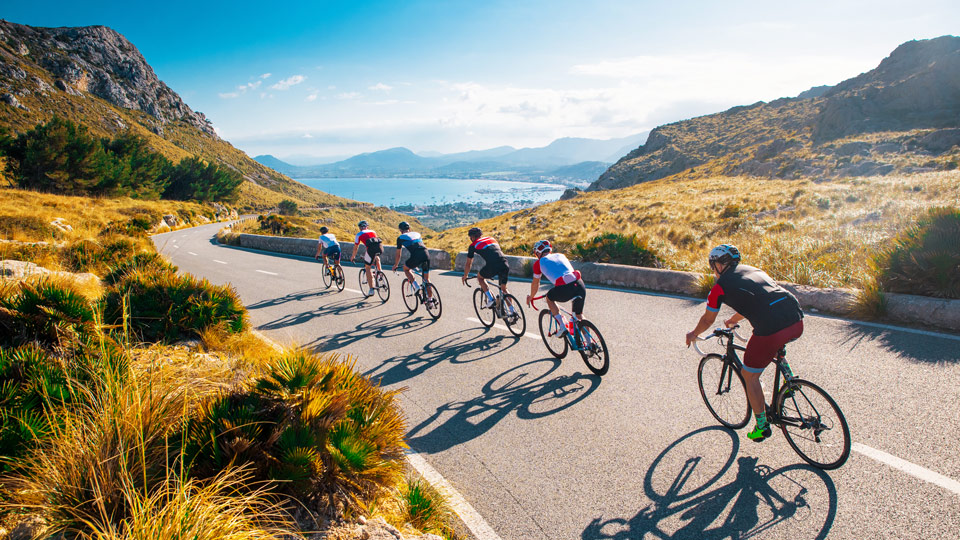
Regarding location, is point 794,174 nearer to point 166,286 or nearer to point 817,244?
point 817,244

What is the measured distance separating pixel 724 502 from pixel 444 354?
4.32 m

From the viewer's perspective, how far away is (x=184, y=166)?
6775cm

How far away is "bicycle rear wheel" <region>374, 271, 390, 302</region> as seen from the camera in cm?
1095

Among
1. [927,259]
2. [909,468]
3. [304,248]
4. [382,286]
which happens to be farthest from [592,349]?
[304,248]

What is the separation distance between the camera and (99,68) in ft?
424

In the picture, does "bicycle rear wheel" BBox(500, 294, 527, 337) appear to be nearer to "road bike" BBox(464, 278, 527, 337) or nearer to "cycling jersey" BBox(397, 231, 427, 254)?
"road bike" BBox(464, 278, 527, 337)

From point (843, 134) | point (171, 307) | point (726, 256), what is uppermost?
point (843, 134)

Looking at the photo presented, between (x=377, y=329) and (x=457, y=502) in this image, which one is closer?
(x=457, y=502)

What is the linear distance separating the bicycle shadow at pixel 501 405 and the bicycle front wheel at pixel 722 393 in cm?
124


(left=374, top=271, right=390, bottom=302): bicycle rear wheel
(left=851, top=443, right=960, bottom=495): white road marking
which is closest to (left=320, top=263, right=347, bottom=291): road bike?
(left=374, top=271, right=390, bottom=302): bicycle rear wheel

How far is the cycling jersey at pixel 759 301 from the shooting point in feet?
11.9

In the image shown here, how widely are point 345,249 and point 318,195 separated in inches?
5286

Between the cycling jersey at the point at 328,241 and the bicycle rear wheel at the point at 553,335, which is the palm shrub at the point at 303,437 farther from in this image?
the cycling jersey at the point at 328,241

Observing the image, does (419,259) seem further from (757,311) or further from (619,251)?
(757,311)
